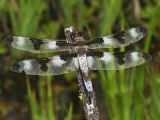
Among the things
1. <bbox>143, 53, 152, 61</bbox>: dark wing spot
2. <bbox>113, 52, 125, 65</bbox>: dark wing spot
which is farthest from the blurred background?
<bbox>143, 53, 152, 61</bbox>: dark wing spot

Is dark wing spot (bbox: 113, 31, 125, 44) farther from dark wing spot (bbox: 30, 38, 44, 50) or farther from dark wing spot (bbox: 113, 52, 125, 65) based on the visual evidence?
Answer: dark wing spot (bbox: 30, 38, 44, 50)

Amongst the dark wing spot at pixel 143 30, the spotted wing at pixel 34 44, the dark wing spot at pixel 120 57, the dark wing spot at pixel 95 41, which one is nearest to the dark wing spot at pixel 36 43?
the spotted wing at pixel 34 44

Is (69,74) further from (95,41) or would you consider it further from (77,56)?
(77,56)

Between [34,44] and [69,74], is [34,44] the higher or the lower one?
the higher one

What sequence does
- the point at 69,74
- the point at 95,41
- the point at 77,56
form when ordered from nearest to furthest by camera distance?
the point at 77,56
the point at 95,41
the point at 69,74

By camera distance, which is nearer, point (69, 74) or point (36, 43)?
point (36, 43)

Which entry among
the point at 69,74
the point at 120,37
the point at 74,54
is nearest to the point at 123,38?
the point at 120,37

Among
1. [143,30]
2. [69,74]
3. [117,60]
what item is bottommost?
[69,74]

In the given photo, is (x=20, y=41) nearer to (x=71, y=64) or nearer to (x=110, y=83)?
(x=71, y=64)
